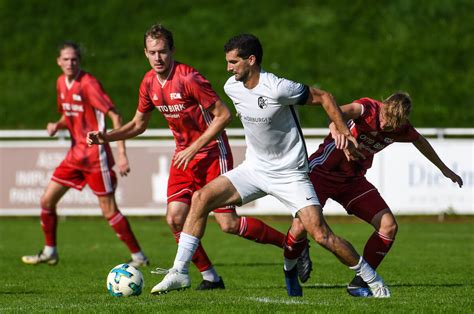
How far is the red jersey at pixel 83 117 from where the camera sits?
12.6 meters

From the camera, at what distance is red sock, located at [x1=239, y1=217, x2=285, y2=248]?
404 inches

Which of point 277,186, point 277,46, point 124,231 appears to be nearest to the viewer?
point 277,186

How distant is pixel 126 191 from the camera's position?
807 inches

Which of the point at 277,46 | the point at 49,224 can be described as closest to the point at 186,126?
the point at 49,224

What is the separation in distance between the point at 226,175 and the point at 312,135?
A: 11.7 m

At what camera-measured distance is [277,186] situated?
883cm

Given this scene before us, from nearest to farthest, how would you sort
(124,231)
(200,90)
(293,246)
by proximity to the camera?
(293,246) → (200,90) → (124,231)

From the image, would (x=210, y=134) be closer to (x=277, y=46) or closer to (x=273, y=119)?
(x=273, y=119)

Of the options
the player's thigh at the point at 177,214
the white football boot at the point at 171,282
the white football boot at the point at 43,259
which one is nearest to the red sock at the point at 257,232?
the player's thigh at the point at 177,214

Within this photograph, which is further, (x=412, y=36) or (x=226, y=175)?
(x=412, y=36)

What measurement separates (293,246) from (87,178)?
4237mm

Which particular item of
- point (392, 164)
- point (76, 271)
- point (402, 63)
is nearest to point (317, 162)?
point (76, 271)

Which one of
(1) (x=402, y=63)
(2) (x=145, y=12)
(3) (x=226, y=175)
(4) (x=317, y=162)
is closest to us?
(3) (x=226, y=175)

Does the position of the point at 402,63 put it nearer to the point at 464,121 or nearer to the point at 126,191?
the point at 464,121
